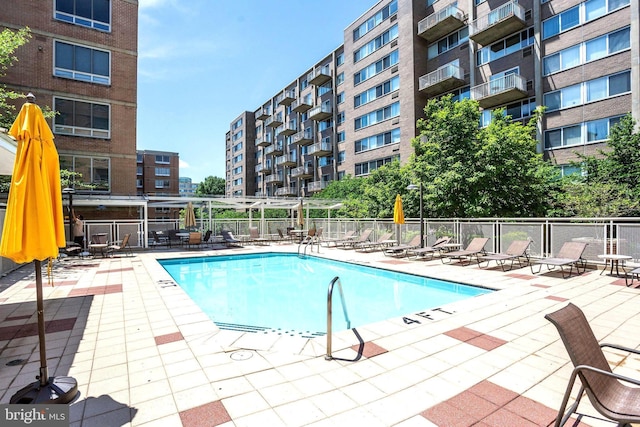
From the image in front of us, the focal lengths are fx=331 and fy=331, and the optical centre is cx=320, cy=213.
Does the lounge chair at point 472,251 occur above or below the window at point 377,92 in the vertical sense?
below

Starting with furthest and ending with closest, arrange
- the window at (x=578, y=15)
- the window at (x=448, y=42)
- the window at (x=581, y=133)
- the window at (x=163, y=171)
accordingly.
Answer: the window at (x=163, y=171), the window at (x=448, y=42), the window at (x=581, y=133), the window at (x=578, y=15)

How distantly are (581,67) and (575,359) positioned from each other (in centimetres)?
2327

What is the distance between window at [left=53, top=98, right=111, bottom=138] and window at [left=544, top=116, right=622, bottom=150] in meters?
26.2

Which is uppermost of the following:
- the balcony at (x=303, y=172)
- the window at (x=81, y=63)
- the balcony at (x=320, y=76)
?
the balcony at (x=320, y=76)

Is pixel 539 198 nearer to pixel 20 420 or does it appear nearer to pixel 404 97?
pixel 404 97

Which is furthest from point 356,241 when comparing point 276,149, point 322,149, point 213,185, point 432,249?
point 213,185

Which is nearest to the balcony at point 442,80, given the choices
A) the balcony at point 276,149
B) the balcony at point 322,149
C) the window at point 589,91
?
the window at point 589,91

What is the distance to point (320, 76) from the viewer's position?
38.0 meters

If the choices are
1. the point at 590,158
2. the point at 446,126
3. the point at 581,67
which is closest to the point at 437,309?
the point at 446,126

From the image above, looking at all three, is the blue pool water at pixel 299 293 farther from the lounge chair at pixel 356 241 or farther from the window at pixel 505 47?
the window at pixel 505 47

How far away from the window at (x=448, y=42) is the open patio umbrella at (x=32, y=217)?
28.3m

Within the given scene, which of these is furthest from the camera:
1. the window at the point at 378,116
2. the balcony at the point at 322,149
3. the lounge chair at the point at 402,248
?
the balcony at the point at 322,149

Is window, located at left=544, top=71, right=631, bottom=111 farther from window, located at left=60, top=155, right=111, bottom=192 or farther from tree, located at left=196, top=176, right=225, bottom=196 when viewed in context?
tree, located at left=196, top=176, right=225, bottom=196

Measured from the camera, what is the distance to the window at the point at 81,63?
57.5ft
